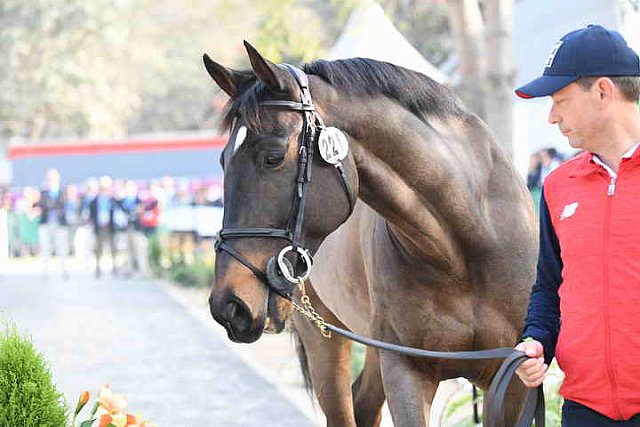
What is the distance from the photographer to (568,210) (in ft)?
9.64

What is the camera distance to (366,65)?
4.04m

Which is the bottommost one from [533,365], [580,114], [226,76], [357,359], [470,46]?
[357,359]

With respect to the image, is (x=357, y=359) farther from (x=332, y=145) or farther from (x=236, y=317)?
(x=236, y=317)

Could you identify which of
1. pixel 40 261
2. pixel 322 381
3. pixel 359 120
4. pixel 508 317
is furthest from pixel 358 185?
pixel 40 261

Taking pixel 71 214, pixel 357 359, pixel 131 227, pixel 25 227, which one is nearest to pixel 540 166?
pixel 357 359

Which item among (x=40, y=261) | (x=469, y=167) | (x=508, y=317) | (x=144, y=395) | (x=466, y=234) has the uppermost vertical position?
(x=469, y=167)

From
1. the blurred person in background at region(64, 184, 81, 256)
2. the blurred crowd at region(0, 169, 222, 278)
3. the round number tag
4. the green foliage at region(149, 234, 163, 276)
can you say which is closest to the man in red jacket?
the round number tag

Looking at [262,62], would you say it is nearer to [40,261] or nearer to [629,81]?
[629,81]

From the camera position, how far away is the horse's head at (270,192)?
3471mm

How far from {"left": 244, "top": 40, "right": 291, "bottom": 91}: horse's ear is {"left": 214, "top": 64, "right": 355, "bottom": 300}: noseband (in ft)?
0.19

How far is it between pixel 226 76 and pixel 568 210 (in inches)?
54.8

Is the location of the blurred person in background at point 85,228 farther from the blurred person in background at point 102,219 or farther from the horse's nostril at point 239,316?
the horse's nostril at point 239,316

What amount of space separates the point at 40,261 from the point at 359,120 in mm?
27375

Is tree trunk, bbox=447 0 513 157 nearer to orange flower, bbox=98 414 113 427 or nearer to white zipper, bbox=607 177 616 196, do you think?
orange flower, bbox=98 414 113 427
